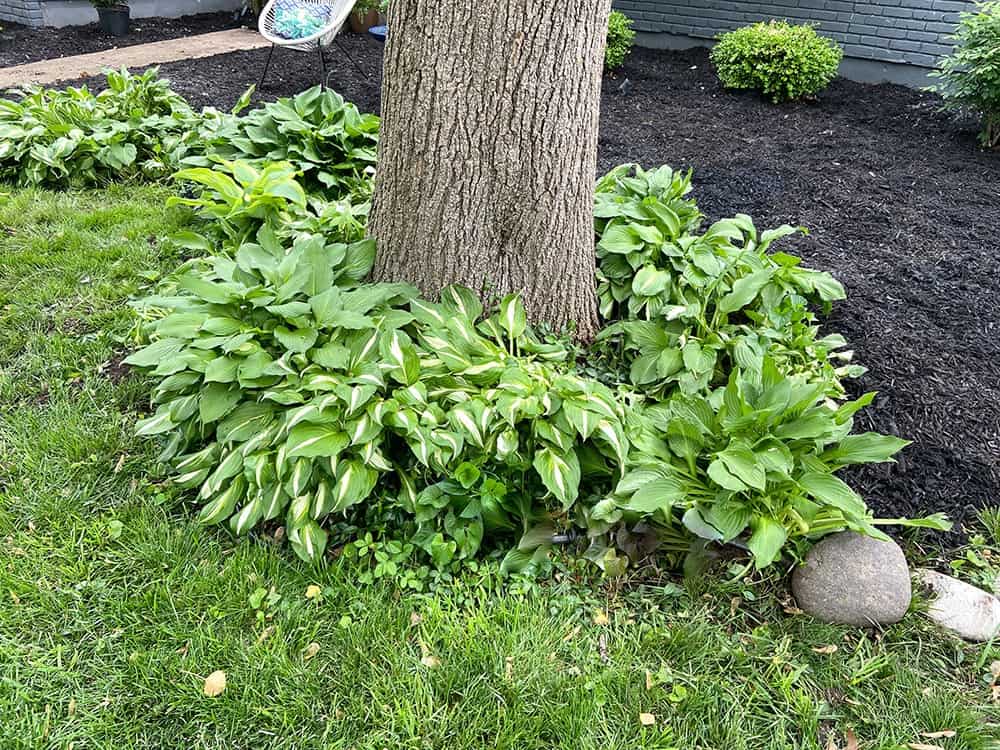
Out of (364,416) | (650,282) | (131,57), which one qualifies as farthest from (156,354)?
(131,57)

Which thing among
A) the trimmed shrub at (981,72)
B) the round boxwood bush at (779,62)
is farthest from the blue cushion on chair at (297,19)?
the trimmed shrub at (981,72)

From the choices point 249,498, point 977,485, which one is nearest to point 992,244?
point 977,485

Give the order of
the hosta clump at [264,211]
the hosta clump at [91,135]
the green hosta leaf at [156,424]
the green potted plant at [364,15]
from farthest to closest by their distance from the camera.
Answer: the green potted plant at [364,15] → the hosta clump at [91,135] → the hosta clump at [264,211] → the green hosta leaf at [156,424]

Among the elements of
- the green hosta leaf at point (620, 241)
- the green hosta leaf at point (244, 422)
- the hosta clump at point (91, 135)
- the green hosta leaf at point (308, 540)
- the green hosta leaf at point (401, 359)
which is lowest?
→ the green hosta leaf at point (308, 540)

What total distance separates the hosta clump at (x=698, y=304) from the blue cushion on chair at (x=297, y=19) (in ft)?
14.0

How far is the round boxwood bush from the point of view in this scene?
5.63 meters

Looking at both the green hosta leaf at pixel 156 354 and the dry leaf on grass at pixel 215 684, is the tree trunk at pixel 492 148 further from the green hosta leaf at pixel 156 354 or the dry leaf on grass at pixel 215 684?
the dry leaf on grass at pixel 215 684

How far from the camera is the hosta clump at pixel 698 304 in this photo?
2398mm

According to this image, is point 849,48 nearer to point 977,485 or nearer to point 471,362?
point 977,485

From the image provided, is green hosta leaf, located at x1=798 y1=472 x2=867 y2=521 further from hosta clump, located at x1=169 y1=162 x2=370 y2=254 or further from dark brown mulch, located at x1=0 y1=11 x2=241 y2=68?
dark brown mulch, located at x1=0 y1=11 x2=241 y2=68

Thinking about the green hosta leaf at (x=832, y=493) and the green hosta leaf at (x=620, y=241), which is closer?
the green hosta leaf at (x=832, y=493)

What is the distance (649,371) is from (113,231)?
2.97m

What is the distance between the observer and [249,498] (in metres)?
1.98

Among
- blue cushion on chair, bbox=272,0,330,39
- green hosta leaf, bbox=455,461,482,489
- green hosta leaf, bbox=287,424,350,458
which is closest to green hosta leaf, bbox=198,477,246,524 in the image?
green hosta leaf, bbox=287,424,350,458
